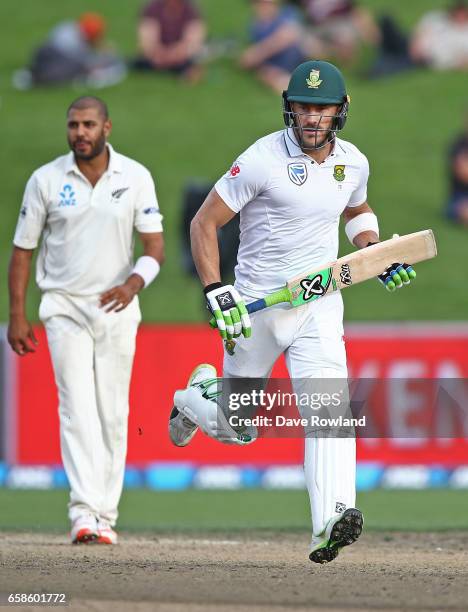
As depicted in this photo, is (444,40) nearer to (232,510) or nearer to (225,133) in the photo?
(225,133)

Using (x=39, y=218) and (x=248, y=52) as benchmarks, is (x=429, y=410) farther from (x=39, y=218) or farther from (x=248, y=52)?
(x=248, y=52)

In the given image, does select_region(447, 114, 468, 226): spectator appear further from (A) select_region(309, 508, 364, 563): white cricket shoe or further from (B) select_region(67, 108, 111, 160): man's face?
(A) select_region(309, 508, 364, 563): white cricket shoe

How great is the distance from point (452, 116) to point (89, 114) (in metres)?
13.1

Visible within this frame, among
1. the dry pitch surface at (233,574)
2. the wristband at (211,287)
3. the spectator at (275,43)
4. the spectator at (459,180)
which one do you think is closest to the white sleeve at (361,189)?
the wristband at (211,287)

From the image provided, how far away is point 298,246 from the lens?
23.4 feet

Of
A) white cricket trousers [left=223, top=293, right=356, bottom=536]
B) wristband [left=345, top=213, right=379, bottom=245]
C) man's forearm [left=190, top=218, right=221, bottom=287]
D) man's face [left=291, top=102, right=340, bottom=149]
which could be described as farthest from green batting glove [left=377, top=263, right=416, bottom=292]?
man's forearm [left=190, top=218, right=221, bottom=287]

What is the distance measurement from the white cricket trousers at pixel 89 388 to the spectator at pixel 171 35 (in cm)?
1169

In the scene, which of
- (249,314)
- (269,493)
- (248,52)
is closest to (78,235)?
(249,314)

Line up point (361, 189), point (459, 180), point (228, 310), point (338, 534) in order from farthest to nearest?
point (459, 180)
point (361, 189)
point (228, 310)
point (338, 534)

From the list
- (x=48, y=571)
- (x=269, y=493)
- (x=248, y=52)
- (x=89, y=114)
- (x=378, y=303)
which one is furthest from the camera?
(x=248, y=52)

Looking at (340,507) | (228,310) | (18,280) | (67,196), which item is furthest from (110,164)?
(340,507)

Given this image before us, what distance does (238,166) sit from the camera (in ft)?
22.9

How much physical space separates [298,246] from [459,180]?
10.6 m

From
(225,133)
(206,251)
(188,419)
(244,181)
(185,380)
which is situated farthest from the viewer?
(225,133)
